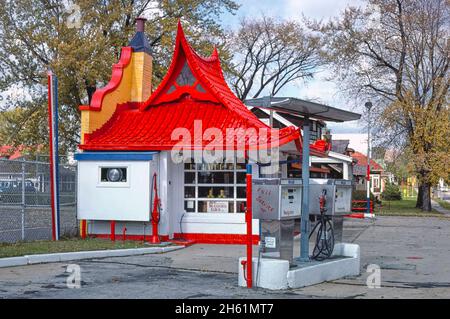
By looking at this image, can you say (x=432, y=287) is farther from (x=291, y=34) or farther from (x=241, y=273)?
(x=291, y=34)

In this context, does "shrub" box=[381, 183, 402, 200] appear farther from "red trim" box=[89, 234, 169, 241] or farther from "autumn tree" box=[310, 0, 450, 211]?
"red trim" box=[89, 234, 169, 241]

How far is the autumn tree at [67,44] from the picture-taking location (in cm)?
2972

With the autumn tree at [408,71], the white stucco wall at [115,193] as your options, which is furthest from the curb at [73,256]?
the autumn tree at [408,71]

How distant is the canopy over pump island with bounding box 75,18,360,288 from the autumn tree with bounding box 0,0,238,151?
10716mm

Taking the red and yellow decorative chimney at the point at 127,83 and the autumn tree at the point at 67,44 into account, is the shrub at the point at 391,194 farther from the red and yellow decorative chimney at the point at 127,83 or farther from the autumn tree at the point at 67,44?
the red and yellow decorative chimney at the point at 127,83

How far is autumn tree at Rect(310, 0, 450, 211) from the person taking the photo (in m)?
40.7

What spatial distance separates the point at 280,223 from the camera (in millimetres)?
10508

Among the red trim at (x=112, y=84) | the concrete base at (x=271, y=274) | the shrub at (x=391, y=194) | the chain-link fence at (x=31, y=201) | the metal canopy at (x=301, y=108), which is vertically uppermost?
the red trim at (x=112, y=84)

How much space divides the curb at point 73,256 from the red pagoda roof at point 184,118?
10.2 ft

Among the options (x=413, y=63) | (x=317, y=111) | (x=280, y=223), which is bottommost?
(x=280, y=223)

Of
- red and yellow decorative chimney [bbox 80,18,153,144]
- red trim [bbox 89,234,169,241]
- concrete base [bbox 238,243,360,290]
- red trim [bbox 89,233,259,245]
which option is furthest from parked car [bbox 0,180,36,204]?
concrete base [bbox 238,243,360,290]

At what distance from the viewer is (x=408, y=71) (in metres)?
43.3

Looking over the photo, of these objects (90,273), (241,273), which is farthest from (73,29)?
(241,273)

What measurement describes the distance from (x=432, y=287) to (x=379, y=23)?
117ft
